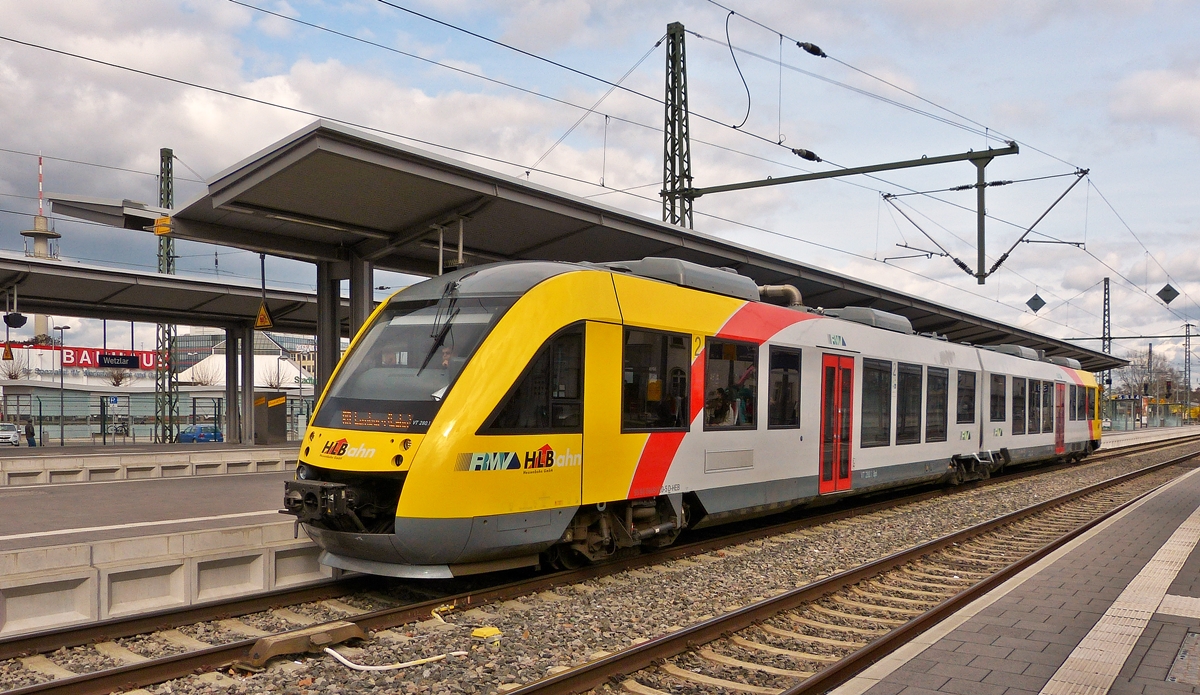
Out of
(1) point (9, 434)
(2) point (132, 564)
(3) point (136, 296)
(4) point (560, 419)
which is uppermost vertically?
(3) point (136, 296)

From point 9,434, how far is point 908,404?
34766 mm

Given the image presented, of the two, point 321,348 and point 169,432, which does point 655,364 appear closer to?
point 321,348

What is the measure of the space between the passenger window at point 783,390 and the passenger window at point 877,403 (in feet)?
7.71

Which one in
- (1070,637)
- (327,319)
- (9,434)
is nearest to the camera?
(1070,637)

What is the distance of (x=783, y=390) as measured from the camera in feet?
37.4

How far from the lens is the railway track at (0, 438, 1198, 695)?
5.40m

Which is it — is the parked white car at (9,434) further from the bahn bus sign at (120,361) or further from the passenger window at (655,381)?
the passenger window at (655,381)

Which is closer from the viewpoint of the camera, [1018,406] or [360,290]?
[360,290]

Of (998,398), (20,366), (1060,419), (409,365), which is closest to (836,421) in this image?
(409,365)

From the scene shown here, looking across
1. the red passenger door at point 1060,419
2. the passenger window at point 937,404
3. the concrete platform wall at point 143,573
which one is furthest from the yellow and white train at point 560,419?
the red passenger door at point 1060,419

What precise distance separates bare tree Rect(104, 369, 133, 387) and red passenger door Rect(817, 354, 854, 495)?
6683 centimetres

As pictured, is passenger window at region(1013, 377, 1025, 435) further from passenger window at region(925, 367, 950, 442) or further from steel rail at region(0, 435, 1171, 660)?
steel rail at region(0, 435, 1171, 660)

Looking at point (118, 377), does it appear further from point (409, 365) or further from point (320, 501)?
point (320, 501)

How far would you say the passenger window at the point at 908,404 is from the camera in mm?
14641
